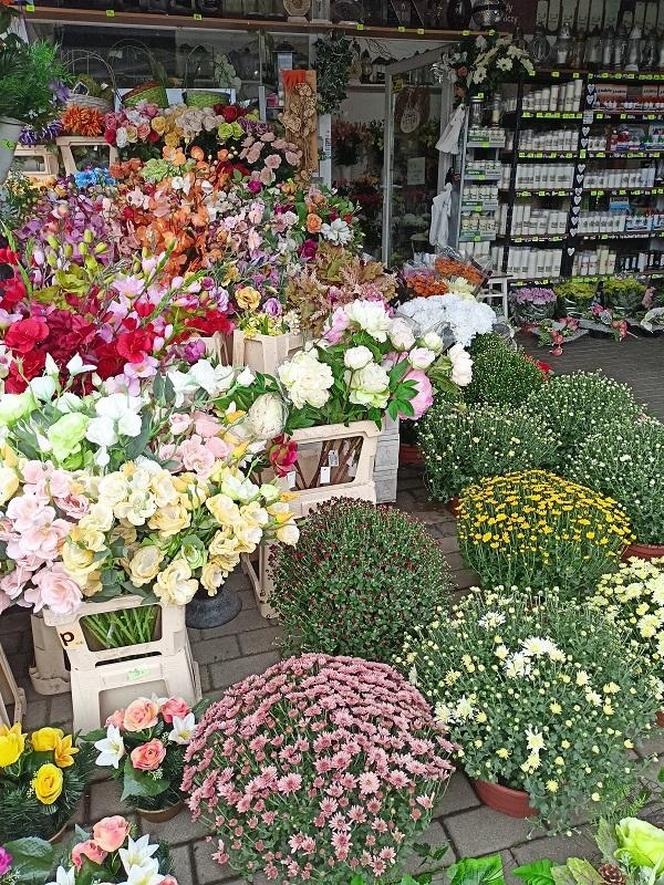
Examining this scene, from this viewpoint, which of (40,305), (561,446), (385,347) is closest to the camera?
(40,305)

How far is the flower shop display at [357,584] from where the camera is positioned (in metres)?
2.30

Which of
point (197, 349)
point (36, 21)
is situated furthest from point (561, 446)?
point (36, 21)

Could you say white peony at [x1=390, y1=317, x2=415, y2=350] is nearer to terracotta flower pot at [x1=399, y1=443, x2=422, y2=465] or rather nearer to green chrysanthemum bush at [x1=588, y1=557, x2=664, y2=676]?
green chrysanthemum bush at [x1=588, y1=557, x2=664, y2=676]

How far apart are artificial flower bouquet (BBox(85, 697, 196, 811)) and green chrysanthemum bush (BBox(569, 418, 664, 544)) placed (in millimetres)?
2017

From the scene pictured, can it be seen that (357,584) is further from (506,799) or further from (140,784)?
(140,784)

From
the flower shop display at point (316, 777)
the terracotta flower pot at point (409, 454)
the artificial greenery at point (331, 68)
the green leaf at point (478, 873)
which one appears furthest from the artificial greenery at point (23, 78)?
the artificial greenery at point (331, 68)

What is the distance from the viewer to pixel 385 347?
2.76 metres

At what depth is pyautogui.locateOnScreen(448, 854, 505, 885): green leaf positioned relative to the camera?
155 centimetres

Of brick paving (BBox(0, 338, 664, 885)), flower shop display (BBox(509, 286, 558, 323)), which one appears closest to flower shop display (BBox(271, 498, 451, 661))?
brick paving (BBox(0, 338, 664, 885))

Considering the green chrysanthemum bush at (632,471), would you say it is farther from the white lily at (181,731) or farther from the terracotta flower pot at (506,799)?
the white lily at (181,731)

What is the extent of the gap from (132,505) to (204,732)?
0.63 meters

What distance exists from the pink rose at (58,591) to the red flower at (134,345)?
0.56 m

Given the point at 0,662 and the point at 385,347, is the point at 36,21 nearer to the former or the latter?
the point at 385,347

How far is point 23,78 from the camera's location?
8.67 ft
